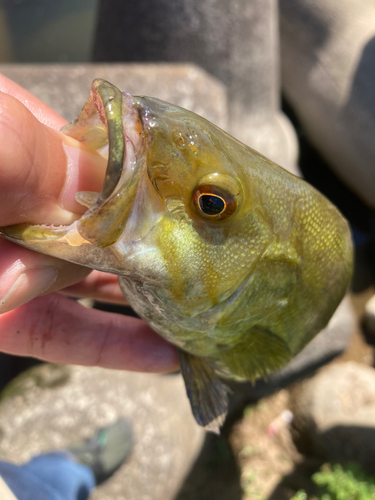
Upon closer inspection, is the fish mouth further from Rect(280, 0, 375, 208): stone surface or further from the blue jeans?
Rect(280, 0, 375, 208): stone surface

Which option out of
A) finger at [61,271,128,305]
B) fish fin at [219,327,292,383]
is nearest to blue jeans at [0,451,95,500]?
finger at [61,271,128,305]

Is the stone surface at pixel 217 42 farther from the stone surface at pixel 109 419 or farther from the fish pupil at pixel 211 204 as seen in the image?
the fish pupil at pixel 211 204

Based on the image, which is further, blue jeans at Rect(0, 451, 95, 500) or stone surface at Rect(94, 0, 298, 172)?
stone surface at Rect(94, 0, 298, 172)

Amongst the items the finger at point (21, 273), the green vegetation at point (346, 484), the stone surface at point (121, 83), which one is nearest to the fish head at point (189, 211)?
the finger at point (21, 273)

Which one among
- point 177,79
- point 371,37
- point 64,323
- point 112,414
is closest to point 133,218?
point 64,323

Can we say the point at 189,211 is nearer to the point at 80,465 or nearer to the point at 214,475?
the point at 80,465

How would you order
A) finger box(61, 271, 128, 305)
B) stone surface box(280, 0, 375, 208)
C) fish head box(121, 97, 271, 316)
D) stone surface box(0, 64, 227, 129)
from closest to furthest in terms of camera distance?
fish head box(121, 97, 271, 316) < finger box(61, 271, 128, 305) < stone surface box(0, 64, 227, 129) < stone surface box(280, 0, 375, 208)
